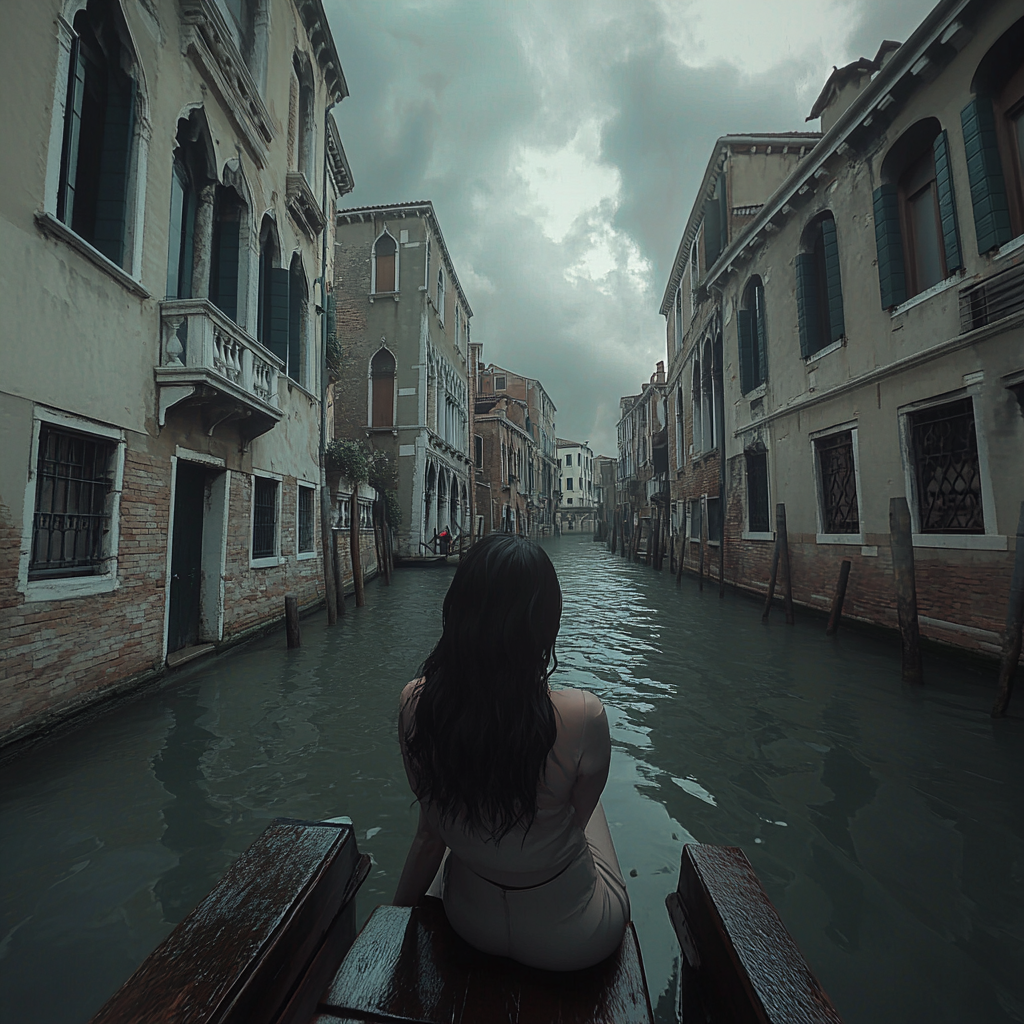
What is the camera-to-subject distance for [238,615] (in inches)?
273

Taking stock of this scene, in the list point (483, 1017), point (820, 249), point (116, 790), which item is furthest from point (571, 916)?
point (820, 249)

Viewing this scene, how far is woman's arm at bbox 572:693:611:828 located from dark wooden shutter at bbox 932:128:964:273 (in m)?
7.08

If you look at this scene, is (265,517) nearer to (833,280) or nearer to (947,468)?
(947,468)

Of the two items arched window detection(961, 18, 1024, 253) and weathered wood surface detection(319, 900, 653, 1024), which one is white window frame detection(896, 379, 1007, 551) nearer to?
arched window detection(961, 18, 1024, 253)

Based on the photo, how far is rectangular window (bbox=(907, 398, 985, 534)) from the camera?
5801mm

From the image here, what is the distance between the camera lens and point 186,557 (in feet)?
20.2

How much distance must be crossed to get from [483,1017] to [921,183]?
29.5ft

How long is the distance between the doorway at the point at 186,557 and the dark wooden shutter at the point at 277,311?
2.71 meters

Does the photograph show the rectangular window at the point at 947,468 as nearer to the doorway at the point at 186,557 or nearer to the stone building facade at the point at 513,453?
the doorway at the point at 186,557

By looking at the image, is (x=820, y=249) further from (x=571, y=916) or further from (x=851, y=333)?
(x=571, y=916)

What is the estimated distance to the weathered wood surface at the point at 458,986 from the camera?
101 cm

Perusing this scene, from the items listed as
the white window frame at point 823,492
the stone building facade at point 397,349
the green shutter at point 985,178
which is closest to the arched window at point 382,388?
the stone building facade at point 397,349

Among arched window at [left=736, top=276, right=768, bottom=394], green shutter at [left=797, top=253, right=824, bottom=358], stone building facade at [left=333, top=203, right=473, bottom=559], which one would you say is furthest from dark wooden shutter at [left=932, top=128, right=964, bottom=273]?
stone building facade at [left=333, top=203, right=473, bottom=559]

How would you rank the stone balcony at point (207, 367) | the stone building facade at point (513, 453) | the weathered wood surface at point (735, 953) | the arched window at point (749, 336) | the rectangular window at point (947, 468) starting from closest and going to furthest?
the weathered wood surface at point (735, 953) → the stone balcony at point (207, 367) → the rectangular window at point (947, 468) → the arched window at point (749, 336) → the stone building facade at point (513, 453)
